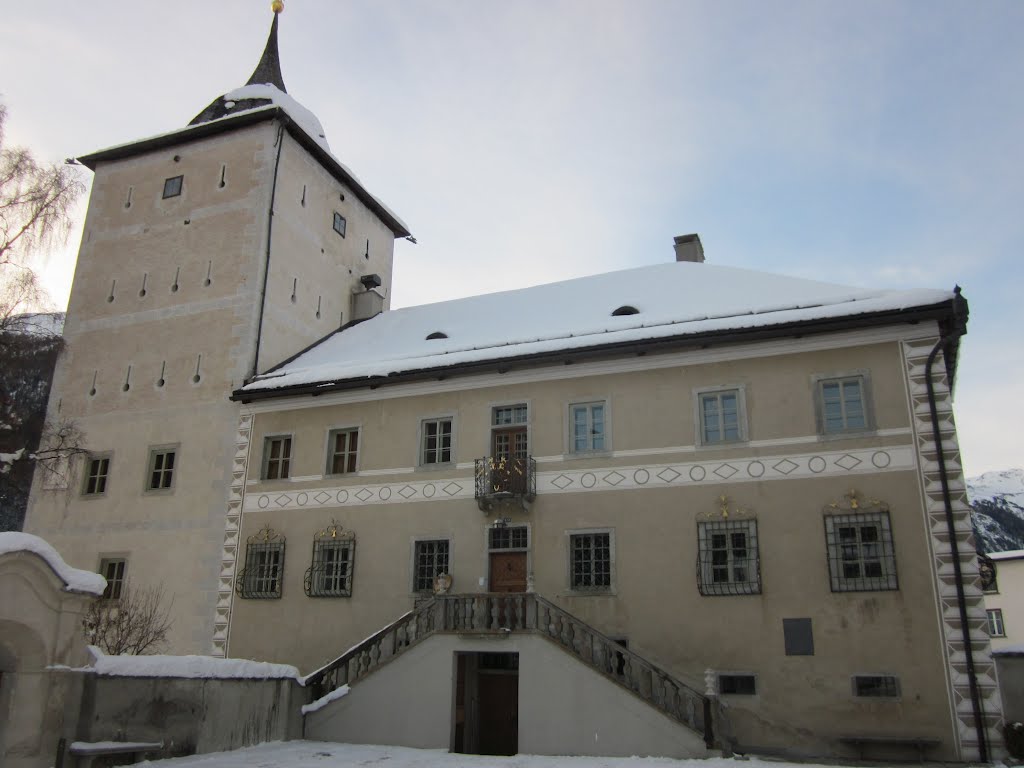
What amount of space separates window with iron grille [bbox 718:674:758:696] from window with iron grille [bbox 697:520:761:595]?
63.7 inches

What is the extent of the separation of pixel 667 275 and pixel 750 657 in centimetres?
1093

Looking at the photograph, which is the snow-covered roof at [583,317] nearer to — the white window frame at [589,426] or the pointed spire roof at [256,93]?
the white window frame at [589,426]

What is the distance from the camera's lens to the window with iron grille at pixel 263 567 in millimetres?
22953

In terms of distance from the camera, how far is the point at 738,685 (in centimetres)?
1770

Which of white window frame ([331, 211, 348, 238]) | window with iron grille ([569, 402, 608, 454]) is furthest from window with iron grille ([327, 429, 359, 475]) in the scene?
white window frame ([331, 211, 348, 238])

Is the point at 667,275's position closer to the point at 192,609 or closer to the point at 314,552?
the point at 314,552

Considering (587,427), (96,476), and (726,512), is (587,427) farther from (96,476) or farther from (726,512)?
(96,476)

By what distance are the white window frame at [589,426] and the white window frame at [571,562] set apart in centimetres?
176

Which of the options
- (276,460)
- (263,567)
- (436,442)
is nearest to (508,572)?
(436,442)

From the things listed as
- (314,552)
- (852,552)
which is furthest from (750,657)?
(314,552)

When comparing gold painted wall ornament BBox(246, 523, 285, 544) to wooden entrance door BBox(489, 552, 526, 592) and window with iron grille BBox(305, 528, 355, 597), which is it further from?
wooden entrance door BBox(489, 552, 526, 592)

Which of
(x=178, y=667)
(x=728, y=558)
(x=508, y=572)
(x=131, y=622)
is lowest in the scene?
(x=178, y=667)

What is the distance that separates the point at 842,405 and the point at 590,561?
627 centimetres

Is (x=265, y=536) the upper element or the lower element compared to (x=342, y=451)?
lower
